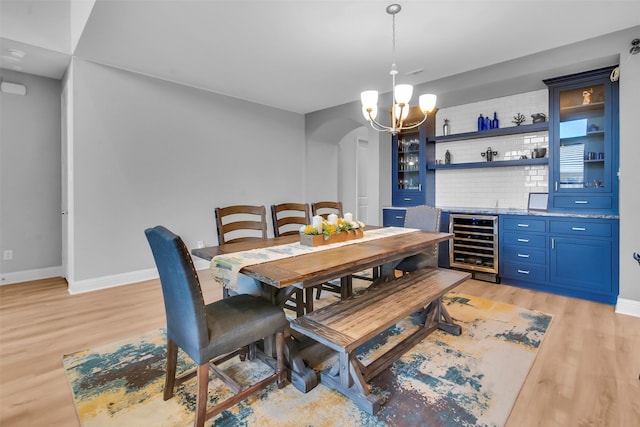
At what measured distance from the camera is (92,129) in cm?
364

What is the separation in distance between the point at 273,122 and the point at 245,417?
15.1 feet

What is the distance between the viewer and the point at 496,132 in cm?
418

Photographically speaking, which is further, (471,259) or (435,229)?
(471,259)

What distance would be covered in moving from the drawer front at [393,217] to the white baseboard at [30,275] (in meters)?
4.55

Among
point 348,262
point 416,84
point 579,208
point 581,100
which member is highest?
point 416,84

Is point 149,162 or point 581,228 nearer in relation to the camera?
point 581,228

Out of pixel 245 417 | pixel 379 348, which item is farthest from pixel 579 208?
pixel 245 417

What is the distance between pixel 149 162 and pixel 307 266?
129 inches

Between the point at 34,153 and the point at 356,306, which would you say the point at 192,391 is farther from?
the point at 34,153

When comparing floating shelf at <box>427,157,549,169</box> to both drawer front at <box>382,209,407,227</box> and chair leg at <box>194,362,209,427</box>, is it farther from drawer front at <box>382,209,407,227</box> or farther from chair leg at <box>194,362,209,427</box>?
chair leg at <box>194,362,209,427</box>

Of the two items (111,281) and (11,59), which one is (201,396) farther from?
(11,59)

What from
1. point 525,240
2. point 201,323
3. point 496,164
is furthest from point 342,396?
point 496,164

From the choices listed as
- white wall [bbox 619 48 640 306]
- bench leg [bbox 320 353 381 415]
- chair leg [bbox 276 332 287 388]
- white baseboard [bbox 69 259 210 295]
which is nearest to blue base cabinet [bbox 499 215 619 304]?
white wall [bbox 619 48 640 306]

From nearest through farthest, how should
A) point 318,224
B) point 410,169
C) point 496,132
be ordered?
point 318,224
point 496,132
point 410,169
